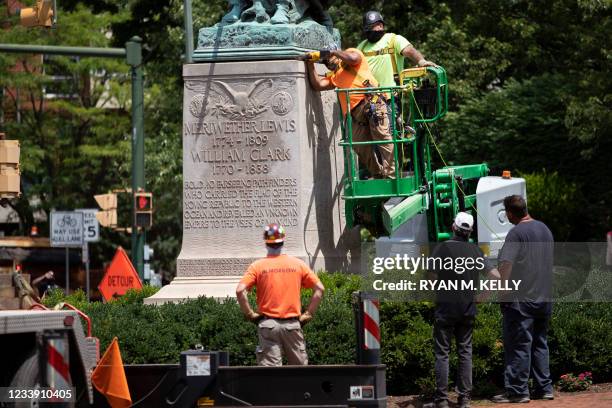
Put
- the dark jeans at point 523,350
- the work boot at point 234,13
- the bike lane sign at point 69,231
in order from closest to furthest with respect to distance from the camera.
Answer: the dark jeans at point 523,350 < the work boot at point 234,13 < the bike lane sign at point 69,231

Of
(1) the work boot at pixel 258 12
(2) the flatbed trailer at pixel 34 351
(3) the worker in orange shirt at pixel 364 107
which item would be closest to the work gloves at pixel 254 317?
(2) the flatbed trailer at pixel 34 351

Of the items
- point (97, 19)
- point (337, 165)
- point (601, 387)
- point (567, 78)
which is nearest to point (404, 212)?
point (337, 165)

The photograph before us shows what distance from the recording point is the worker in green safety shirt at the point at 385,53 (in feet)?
57.5

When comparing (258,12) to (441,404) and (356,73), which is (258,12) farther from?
(441,404)

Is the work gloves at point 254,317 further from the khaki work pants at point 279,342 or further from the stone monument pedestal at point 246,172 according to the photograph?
the stone monument pedestal at point 246,172

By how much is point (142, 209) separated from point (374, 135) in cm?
1424

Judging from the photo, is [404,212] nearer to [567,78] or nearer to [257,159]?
[257,159]

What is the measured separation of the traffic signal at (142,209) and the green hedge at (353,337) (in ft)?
47.3

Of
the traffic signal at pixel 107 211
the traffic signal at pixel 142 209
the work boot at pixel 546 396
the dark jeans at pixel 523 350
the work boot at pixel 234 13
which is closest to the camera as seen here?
the dark jeans at pixel 523 350

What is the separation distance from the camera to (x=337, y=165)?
18.3 meters

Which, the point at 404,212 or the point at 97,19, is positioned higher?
the point at 97,19

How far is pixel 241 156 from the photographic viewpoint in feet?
57.1

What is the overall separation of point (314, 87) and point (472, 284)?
4255mm

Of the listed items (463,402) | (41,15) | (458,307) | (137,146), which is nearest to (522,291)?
(458,307)
